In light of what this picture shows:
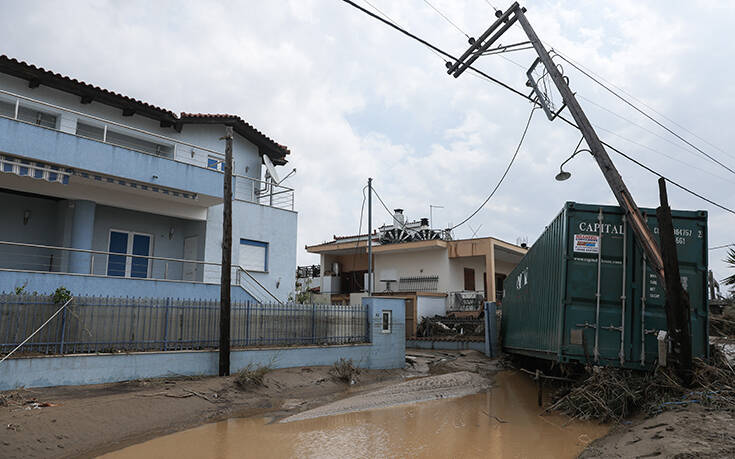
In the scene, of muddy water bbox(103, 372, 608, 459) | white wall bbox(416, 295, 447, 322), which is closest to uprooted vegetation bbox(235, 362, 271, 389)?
muddy water bbox(103, 372, 608, 459)

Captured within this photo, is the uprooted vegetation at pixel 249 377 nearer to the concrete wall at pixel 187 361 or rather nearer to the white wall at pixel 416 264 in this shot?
the concrete wall at pixel 187 361

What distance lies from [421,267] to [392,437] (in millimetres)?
21523

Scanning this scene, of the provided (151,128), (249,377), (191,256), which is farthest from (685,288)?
(151,128)

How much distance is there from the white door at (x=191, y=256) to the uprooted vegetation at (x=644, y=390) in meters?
12.1

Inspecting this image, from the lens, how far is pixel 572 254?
28.9ft

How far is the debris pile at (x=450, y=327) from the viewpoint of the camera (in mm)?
23047

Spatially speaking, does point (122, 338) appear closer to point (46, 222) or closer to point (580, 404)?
point (46, 222)

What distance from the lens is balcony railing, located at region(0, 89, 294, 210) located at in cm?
1449

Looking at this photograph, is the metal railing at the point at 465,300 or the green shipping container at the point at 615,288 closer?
the green shipping container at the point at 615,288

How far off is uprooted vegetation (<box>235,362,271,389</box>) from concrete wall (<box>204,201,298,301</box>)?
5297 millimetres

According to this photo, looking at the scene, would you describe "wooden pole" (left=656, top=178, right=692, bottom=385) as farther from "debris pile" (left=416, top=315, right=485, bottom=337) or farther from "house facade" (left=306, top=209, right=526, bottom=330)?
"house facade" (left=306, top=209, right=526, bottom=330)

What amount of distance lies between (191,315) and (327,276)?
2009 centimetres

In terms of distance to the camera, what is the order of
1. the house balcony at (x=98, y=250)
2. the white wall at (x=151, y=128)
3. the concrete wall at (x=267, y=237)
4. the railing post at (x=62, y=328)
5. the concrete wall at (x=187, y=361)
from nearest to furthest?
the concrete wall at (x=187, y=361), the railing post at (x=62, y=328), the house balcony at (x=98, y=250), the white wall at (x=151, y=128), the concrete wall at (x=267, y=237)

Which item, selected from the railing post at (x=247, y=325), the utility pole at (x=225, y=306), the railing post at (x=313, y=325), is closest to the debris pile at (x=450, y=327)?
the railing post at (x=313, y=325)
